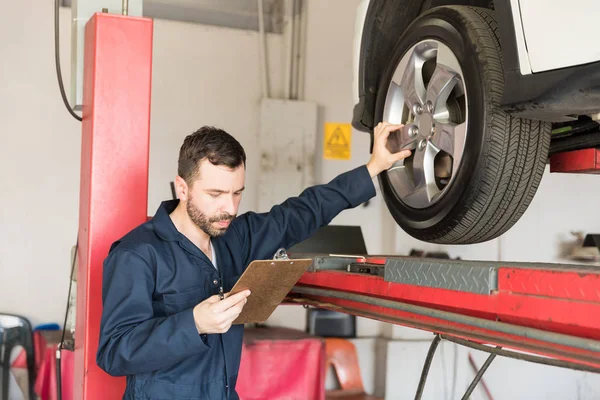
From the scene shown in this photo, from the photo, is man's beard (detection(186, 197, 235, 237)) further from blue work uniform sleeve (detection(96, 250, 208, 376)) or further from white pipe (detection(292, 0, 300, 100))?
white pipe (detection(292, 0, 300, 100))

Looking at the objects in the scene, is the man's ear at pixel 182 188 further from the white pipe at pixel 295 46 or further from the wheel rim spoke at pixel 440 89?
the white pipe at pixel 295 46

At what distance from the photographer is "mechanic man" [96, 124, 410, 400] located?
1.75 meters

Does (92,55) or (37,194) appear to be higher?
(92,55)

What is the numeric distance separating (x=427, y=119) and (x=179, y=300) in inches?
36.3

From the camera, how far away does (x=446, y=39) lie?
2.10 m

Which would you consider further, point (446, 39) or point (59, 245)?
point (59, 245)

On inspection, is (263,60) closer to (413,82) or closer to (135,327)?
(413,82)

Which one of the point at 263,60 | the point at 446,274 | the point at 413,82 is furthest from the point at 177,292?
the point at 263,60

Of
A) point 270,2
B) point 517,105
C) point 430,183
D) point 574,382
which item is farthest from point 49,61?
point 574,382

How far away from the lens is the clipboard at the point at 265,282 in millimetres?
1723

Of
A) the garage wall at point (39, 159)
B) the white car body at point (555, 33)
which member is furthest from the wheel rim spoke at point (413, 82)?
the garage wall at point (39, 159)

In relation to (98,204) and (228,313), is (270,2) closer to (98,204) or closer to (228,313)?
(98,204)

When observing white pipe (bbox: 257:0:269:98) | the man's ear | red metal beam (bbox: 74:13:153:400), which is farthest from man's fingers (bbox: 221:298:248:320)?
white pipe (bbox: 257:0:269:98)

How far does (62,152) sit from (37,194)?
0.32m
